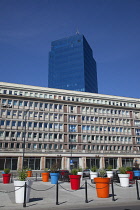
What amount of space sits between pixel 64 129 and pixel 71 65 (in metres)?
89.4

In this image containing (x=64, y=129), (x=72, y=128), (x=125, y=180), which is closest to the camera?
(x=125, y=180)

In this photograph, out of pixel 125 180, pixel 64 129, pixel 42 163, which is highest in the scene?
pixel 64 129

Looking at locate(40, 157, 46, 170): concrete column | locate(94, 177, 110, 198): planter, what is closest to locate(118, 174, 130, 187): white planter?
locate(94, 177, 110, 198): planter

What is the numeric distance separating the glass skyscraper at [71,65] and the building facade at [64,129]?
66.6 meters

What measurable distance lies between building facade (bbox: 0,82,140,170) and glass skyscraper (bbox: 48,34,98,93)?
6655 cm

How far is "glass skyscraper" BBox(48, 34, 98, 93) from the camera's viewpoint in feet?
442

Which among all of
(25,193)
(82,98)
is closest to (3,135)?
(82,98)

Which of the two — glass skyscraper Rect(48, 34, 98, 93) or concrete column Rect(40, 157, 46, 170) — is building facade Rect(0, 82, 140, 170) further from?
glass skyscraper Rect(48, 34, 98, 93)

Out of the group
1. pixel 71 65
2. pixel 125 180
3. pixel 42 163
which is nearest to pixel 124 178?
pixel 125 180

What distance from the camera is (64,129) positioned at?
58.7 metres

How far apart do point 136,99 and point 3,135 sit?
46.9 metres

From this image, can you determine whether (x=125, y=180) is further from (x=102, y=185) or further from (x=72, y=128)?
(x=72, y=128)

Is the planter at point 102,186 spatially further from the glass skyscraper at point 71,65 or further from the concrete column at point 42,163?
the glass skyscraper at point 71,65

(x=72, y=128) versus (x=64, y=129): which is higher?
(x=72, y=128)
